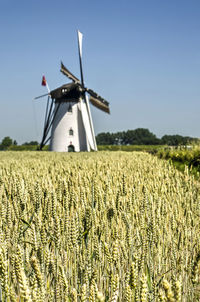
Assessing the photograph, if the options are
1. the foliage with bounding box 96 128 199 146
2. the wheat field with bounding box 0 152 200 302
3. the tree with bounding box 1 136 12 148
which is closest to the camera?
the wheat field with bounding box 0 152 200 302

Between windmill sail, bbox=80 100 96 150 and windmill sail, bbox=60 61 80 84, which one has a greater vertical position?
windmill sail, bbox=60 61 80 84

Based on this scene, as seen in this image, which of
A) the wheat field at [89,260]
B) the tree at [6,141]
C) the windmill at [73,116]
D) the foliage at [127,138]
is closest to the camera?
the wheat field at [89,260]

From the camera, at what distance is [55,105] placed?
28.9 metres

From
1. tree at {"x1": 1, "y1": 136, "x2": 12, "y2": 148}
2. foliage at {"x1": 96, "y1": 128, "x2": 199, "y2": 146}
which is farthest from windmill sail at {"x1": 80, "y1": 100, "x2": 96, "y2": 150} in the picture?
foliage at {"x1": 96, "y1": 128, "x2": 199, "y2": 146}

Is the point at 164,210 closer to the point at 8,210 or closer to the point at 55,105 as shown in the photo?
the point at 8,210

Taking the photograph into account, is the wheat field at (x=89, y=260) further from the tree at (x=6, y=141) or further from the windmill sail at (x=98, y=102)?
the tree at (x=6, y=141)

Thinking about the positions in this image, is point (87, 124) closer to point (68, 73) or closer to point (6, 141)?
point (68, 73)

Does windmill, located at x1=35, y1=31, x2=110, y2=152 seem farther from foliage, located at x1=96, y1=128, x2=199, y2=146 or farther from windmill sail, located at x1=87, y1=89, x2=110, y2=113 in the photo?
foliage, located at x1=96, y1=128, x2=199, y2=146

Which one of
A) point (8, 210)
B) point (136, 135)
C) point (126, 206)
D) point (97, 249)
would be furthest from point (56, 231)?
point (136, 135)

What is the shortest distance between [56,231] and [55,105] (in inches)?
1106

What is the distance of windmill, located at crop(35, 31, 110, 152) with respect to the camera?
27.6 m

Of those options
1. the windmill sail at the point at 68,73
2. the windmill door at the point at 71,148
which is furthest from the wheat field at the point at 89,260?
the windmill sail at the point at 68,73

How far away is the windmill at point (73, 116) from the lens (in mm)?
27562

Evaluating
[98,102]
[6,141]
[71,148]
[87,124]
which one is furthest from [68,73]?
[6,141]
